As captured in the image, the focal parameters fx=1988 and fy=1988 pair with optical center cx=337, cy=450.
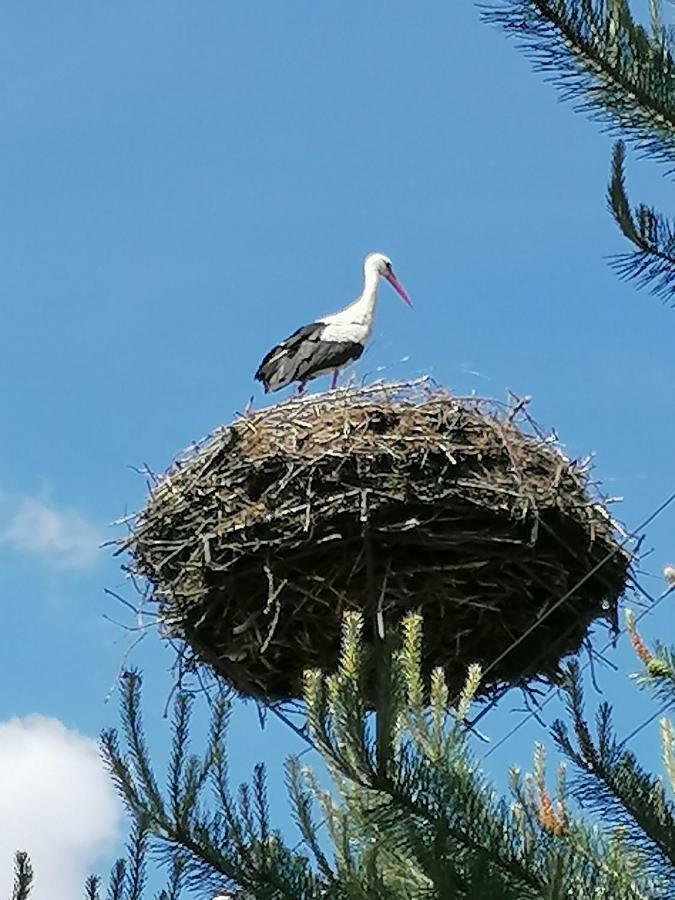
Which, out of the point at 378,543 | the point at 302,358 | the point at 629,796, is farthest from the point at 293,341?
the point at 629,796

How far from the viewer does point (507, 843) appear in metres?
4.80

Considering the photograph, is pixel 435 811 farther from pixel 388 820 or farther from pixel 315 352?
pixel 315 352

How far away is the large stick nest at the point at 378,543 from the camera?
273 inches

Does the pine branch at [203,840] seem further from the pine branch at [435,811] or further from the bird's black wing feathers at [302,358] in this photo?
the bird's black wing feathers at [302,358]

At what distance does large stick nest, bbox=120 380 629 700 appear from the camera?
6.93 meters

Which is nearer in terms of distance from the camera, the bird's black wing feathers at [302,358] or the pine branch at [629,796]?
the pine branch at [629,796]

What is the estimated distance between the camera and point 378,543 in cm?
692

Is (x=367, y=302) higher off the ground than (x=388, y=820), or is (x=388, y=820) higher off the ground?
(x=367, y=302)

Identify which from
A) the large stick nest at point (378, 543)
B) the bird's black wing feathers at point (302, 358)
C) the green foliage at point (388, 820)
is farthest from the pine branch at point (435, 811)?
the bird's black wing feathers at point (302, 358)

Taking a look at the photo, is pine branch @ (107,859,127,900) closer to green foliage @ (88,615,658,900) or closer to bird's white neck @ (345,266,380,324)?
green foliage @ (88,615,658,900)

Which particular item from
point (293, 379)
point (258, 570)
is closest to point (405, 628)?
point (258, 570)

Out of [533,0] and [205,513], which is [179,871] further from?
[533,0]

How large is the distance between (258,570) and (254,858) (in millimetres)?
1725

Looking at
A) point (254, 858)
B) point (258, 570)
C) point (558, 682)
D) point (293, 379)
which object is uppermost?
point (293, 379)
